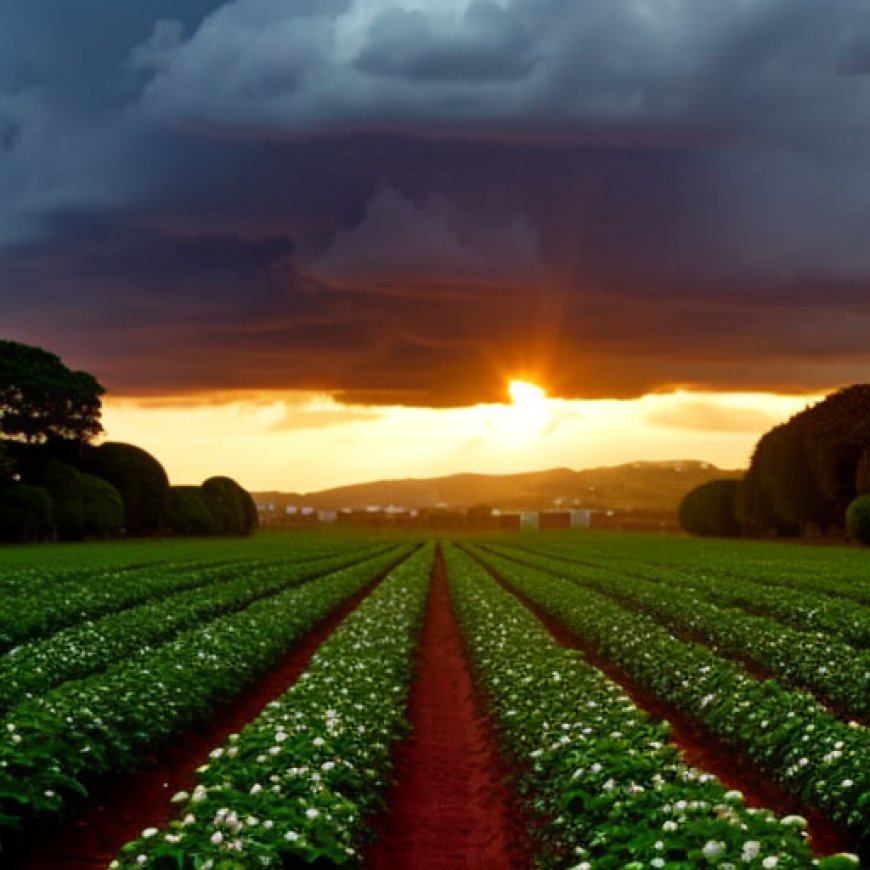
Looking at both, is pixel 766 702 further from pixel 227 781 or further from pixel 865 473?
pixel 865 473

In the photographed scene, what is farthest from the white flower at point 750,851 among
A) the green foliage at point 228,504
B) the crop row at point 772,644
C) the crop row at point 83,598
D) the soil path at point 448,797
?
the green foliage at point 228,504

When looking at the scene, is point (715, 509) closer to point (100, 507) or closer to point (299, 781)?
point (100, 507)

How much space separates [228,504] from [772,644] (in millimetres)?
97824

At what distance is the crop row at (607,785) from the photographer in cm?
830

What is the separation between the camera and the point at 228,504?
388 ft

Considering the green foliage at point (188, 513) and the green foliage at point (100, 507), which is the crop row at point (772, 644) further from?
the green foliage at point (188, 513)

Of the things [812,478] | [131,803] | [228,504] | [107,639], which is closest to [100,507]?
[228,504]

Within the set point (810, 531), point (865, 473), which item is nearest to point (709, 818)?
point (865, 473)

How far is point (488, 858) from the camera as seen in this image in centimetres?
1322

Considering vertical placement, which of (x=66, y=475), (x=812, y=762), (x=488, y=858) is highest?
(x=66, y=475)

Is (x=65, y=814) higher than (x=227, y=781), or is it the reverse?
Answer: (x=227, y=781)

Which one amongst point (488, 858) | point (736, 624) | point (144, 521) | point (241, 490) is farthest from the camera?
point (241, 490)

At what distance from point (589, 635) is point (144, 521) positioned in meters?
82.8

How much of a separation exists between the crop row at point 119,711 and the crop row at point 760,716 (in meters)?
8.18
